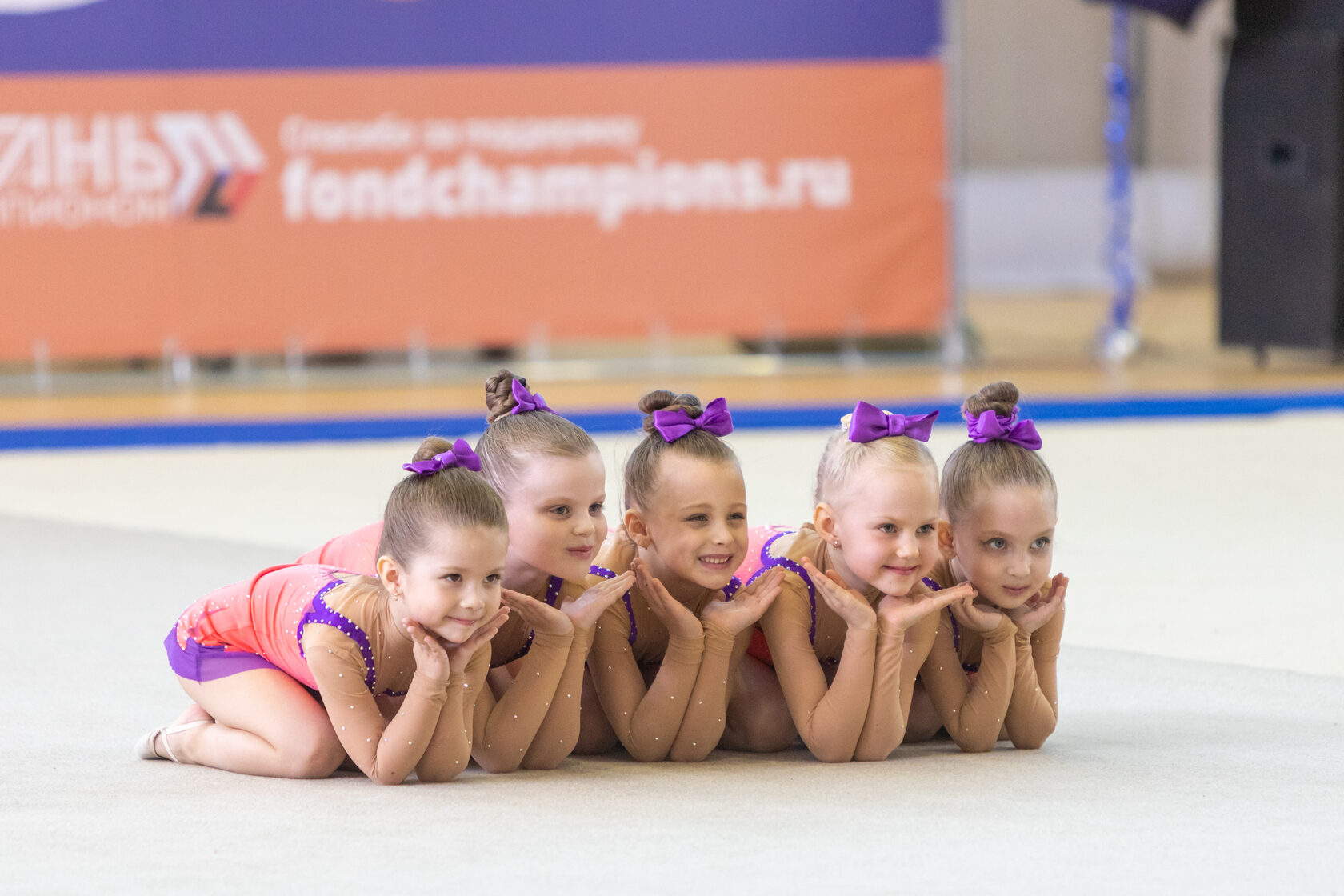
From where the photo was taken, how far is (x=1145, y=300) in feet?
35.0

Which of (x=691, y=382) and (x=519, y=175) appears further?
(x=691, y=382)

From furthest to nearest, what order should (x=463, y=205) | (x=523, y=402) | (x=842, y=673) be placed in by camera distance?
1. (x=463, y=205)
2. (x=523, y=402)
3. (x=842, y=673)

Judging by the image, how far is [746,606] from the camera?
2365 mm

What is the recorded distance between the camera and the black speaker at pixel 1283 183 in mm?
6906

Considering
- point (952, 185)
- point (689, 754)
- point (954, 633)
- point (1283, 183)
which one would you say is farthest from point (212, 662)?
point (1283, 183)

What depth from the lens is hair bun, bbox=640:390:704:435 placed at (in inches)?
96.7

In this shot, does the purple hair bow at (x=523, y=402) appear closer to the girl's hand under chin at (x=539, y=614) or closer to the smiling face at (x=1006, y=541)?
the girl's hand under chin at (x=539, y=614)

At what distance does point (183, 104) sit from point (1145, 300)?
622 centimetres

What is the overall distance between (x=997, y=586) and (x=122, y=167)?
497 centimetres

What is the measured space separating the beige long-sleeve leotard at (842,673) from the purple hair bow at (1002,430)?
257 mm

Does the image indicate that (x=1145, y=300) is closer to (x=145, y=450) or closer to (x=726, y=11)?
(x=726, y=11)

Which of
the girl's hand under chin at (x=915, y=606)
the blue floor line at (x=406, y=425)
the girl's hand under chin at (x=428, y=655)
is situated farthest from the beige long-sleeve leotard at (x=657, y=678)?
the blue floor line at (x=406, y=425)

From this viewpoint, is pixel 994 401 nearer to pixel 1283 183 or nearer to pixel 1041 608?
pixel 1041 608

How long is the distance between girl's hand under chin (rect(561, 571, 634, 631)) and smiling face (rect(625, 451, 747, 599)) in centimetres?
9
